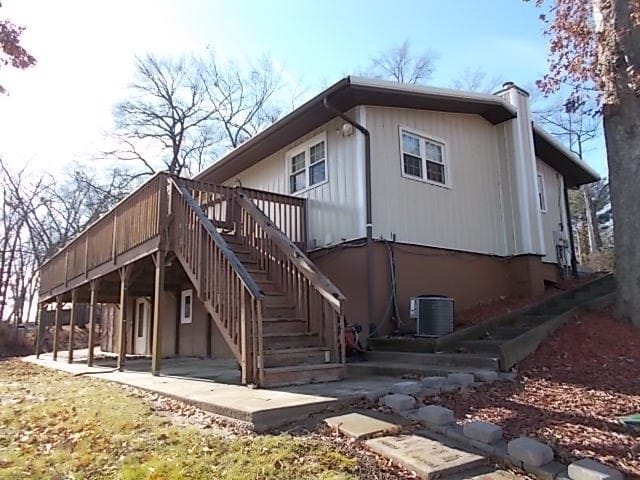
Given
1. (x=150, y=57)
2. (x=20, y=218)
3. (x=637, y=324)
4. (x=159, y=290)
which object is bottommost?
(x=637, y=324)

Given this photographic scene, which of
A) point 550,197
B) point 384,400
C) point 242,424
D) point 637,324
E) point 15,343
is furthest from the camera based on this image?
point 15,343

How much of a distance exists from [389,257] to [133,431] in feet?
16.7

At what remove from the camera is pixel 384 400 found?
4379 millimetres

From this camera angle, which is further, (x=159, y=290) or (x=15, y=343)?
(x=15, y=343)

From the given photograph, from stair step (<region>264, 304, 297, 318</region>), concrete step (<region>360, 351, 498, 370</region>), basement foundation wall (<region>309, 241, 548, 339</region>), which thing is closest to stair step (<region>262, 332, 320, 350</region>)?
stair step (<region>264, 304, 297, 318</region>)

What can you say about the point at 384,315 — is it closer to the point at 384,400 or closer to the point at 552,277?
the point at 384,400

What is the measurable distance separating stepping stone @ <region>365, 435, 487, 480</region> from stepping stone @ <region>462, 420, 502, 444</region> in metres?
0.19

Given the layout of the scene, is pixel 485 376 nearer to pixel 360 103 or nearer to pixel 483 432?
pixel 483 432

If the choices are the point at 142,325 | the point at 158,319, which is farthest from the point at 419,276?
the point at 142,325

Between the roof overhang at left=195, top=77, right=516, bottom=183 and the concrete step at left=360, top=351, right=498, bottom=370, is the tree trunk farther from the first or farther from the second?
the concrete step at left=360, top=351, right=498, bottom=370

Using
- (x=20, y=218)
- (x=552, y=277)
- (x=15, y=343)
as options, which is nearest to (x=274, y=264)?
(x=552, y=277)

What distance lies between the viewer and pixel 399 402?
4.20m

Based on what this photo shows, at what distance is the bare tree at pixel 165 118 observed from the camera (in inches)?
1070

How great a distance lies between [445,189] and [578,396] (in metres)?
5.38
